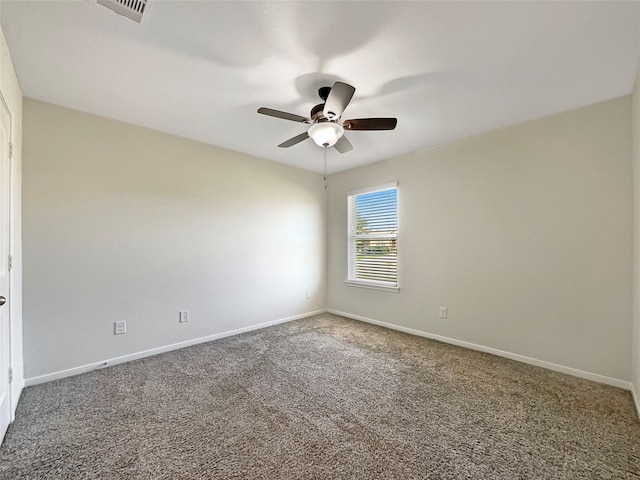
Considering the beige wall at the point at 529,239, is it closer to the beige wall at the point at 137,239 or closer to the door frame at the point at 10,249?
the beige wall at the point at 137,239

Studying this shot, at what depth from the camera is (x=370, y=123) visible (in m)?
2.25

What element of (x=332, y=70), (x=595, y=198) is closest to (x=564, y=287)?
(x=595, y=198)

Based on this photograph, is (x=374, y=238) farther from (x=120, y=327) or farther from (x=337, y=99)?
(x=120, y=327)

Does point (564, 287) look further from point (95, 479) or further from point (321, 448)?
point (95, 479)

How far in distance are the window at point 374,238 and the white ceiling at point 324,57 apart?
4.72 ft

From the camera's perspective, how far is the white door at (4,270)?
68.0 inches

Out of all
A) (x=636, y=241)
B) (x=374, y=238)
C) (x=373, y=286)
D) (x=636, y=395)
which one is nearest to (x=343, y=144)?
(x=374, y=238)

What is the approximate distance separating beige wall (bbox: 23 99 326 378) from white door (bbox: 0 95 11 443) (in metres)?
0.58

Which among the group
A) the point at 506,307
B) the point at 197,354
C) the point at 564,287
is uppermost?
the point at 564,287

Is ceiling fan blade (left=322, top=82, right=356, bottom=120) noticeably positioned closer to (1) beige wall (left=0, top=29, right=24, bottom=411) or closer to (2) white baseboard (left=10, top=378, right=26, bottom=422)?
(1) beige wall (left=0, top=29, right=24, bottom=411)

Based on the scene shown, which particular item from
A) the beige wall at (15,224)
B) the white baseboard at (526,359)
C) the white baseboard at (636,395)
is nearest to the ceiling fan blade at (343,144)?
the beige wall at (15,224)

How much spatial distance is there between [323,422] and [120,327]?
2220mm

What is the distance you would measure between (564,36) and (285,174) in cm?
326

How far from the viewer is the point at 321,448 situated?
5.34ft
